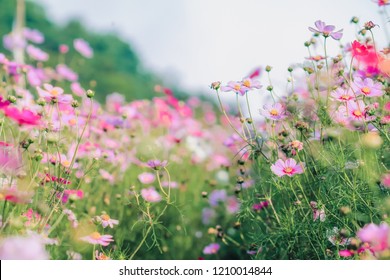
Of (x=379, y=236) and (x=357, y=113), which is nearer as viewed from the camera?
(x=379, y=236)

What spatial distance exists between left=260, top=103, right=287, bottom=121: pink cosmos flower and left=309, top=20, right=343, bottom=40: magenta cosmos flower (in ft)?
0.85

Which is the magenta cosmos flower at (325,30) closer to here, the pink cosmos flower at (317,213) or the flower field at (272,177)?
the flower field at (272,177)

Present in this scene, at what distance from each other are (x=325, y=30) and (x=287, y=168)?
1.50ft

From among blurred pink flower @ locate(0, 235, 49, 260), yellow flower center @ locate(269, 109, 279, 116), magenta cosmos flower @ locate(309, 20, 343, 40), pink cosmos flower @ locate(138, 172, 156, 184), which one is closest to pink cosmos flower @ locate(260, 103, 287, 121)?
yellow flower center @ locate(269, 109, 279, 116)

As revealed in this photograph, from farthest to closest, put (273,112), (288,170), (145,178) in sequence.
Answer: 1. (145,178)
2. (273,112)
3. (288,170)

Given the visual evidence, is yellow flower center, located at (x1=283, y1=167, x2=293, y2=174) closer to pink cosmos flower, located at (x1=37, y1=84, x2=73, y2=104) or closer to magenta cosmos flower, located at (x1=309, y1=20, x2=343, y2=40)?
magenta cosmos flower, located at (x1=309, y1=20, x2=343, y2=40)

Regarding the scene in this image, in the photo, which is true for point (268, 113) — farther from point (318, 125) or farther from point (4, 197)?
point (4, 197)

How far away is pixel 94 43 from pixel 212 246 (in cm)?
1084

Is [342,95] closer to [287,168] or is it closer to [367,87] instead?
[367,87]

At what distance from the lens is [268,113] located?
153 centimetres

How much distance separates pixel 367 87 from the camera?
1.46 metres

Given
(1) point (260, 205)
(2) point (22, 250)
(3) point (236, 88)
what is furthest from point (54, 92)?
(1) point (260, 205)

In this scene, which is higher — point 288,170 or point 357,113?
point 357,113
